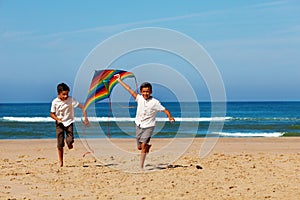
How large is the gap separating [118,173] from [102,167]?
2.78 ft

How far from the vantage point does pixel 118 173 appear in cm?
877

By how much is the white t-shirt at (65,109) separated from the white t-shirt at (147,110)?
48.5 inches

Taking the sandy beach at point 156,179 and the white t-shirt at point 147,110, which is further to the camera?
the white t-shirt at point 147,110

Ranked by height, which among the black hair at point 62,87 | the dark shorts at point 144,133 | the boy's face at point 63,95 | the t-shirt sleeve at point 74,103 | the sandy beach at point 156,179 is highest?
the black hair at point 62,87

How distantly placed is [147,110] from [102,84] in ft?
4.50

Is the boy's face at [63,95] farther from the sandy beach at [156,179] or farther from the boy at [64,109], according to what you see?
the sandy beach at [156,179]

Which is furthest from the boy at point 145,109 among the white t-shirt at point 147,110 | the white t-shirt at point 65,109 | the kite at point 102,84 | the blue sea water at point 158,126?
the white t-shirt at point 65,109

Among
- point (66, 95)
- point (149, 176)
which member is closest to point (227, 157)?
point (149, 176)

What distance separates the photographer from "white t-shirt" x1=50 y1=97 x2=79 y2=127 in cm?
906

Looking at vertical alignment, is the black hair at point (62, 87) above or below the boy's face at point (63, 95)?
above

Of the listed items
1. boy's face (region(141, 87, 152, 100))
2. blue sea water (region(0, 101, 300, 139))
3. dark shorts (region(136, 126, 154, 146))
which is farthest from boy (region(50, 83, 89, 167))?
boy's face (region(141, 87, 152, 100))

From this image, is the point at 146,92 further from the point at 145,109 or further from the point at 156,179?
the point at 156,179

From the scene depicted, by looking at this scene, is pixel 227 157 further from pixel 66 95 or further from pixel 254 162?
pixel 66 95

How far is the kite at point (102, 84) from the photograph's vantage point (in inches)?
365
